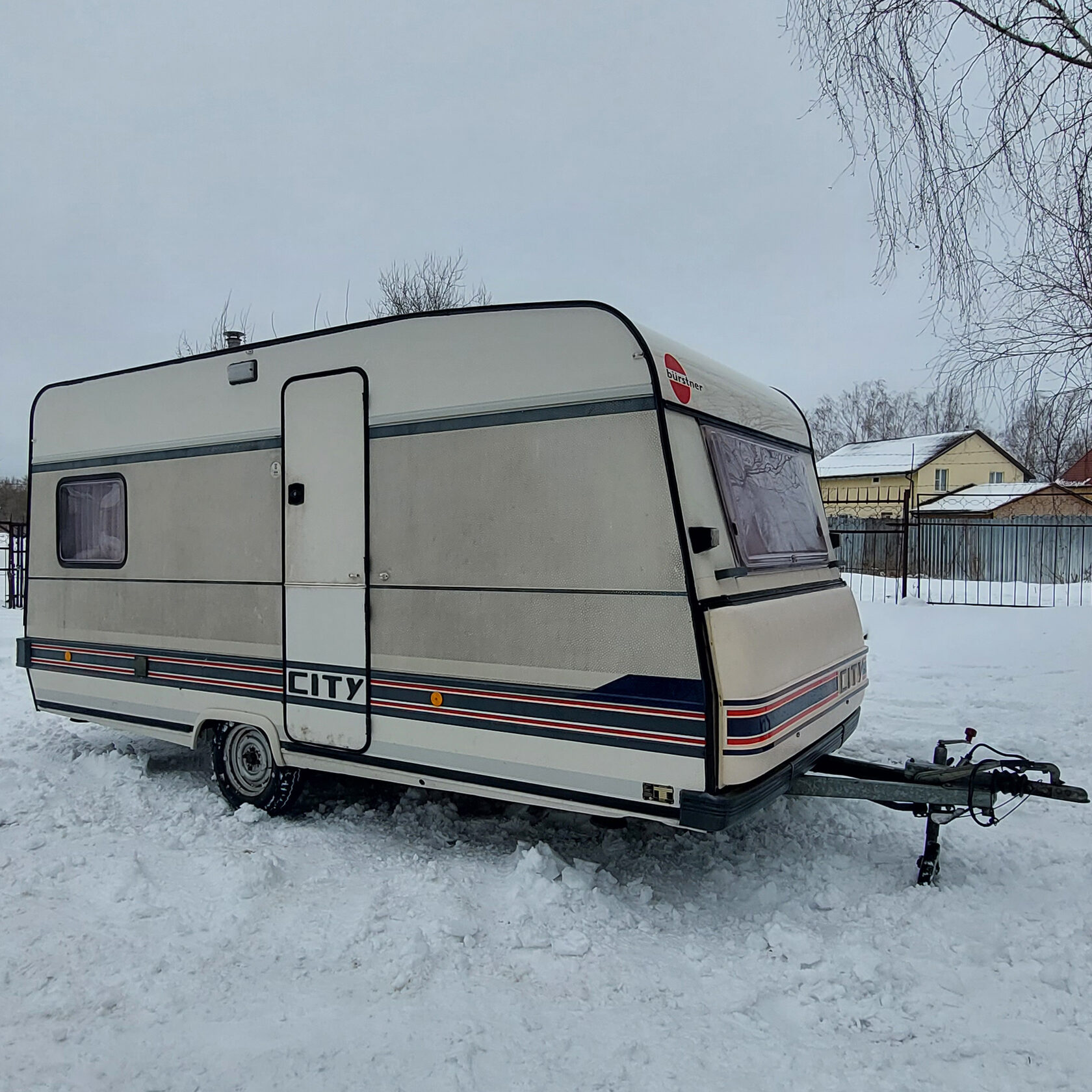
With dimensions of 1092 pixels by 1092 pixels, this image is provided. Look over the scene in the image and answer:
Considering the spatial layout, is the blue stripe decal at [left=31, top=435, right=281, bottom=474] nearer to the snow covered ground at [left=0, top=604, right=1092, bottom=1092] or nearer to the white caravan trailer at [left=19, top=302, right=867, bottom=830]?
the white caravan trailer at [left=19, top=302, right=867, bottom=830]

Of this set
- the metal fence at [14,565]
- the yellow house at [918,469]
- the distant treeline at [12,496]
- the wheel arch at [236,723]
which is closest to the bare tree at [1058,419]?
the wheel arch at [236,723]

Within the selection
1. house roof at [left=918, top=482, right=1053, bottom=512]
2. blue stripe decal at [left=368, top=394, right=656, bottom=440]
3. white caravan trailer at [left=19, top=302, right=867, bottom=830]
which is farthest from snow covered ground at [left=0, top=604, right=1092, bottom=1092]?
house roof at [left=918, top=482, right=1053, bottom=512]

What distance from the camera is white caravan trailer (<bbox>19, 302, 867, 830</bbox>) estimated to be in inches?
146

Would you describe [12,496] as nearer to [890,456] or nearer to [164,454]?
[164,454]

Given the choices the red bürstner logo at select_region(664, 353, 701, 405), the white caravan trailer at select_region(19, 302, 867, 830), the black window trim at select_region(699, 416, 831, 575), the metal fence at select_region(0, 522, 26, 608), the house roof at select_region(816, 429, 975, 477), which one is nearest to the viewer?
the white caravan trailer at select_region(19, 302, 867, 830)

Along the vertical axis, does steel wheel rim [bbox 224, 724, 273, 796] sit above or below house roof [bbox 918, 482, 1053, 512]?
below

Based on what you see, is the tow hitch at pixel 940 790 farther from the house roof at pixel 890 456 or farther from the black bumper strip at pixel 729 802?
the house roof at pixel 890 456

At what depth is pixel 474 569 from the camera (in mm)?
4223

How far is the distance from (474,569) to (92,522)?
3.28 m

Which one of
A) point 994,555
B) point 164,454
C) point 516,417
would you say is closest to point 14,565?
point 164,454

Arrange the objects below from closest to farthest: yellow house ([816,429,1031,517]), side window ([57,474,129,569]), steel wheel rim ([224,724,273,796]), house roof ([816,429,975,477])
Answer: steel wheel rim ([224,724,273,796])
side window ([57,474,129,569])
yellow house ([816,429,1031,517])
house roof ([816,429,975,477])

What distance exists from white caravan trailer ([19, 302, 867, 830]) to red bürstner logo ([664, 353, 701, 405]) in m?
0.02

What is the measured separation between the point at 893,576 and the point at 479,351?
16.2 metres

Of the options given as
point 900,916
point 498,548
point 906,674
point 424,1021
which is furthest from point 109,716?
point 906,674
